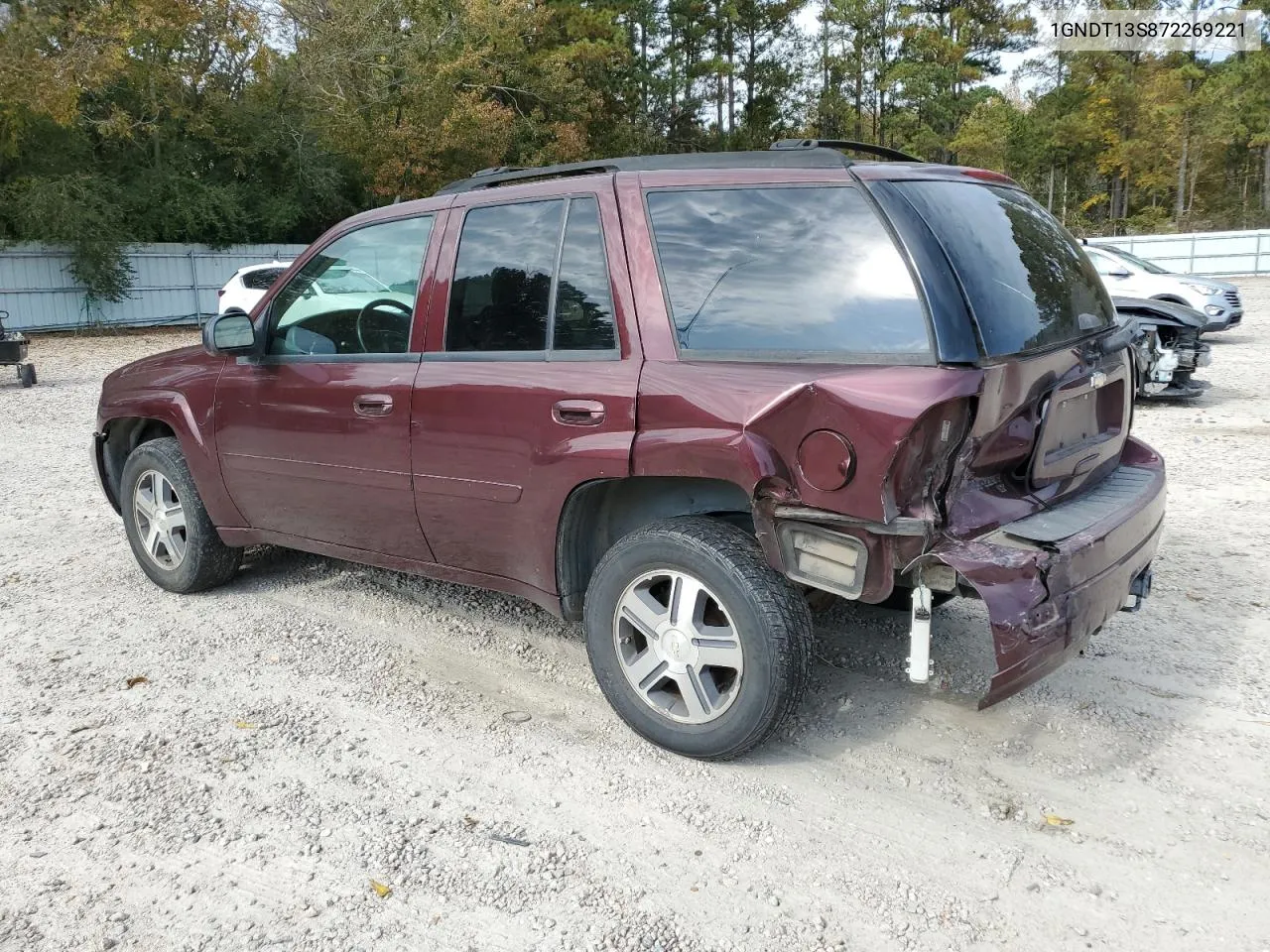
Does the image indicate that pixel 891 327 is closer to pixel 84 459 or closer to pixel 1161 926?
pixel 1161 926

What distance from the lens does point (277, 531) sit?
4727mm

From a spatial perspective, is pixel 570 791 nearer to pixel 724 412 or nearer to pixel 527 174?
pixel 724 412

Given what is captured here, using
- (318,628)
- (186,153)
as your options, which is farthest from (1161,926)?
(186,153)

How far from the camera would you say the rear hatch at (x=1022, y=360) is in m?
2.99

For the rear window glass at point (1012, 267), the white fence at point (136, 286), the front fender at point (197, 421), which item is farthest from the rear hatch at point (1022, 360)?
the white fence at point (136, 286)

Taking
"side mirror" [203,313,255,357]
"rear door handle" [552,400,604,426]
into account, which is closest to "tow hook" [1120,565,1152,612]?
"rear door handle" [552,400,604,426]

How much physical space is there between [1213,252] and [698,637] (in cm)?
3453

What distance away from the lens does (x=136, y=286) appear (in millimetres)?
25984

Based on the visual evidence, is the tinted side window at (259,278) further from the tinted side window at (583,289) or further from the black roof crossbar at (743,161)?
the tinted side window at (583,289)

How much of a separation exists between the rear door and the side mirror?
1.00 metres

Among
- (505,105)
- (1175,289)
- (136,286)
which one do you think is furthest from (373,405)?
(505,105)

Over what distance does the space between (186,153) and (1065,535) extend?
29515 millimetres

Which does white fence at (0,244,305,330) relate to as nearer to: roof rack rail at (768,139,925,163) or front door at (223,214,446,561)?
front door at (223,214,446,561)

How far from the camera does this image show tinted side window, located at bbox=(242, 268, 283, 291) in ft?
61.3
